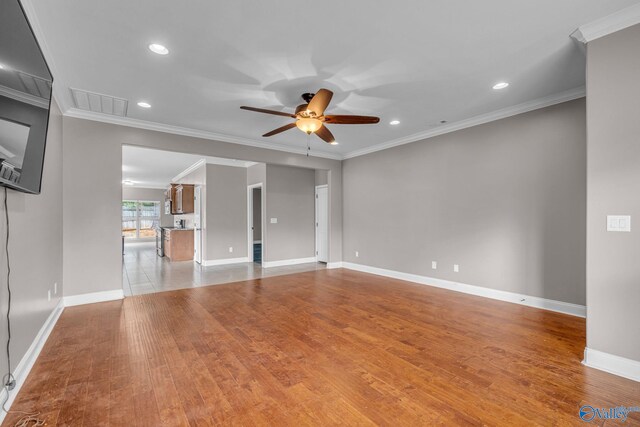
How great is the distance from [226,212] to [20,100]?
237 inches

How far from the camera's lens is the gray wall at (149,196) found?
13.7 meters

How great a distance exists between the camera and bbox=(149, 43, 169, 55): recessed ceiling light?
255 cm

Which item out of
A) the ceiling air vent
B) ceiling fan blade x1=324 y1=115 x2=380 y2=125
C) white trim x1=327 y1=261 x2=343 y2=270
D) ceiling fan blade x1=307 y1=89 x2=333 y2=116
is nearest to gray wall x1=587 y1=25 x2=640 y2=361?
ceiling fan blade x1=324 y1=115 x2=380 y2=125

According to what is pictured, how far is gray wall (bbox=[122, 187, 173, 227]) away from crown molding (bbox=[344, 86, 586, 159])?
12127 millimetres

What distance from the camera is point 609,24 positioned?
2285 mm

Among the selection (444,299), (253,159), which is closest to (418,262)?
(444,299)

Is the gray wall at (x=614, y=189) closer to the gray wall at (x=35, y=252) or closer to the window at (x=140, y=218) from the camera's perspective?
the gray wall at (x=35, y=252)

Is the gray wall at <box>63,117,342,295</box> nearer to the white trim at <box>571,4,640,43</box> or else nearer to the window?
the white trim at <box>571,4,640,43</box>

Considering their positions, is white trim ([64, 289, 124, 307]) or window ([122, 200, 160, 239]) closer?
white trim ([64, 289, 124, 307])

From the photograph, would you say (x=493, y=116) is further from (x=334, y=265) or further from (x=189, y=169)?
(x=189, y=169)

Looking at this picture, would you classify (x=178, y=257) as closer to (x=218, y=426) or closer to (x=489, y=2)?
(x=218, y=426)

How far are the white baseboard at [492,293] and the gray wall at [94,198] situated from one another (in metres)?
4.81

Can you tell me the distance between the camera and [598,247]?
2.37m

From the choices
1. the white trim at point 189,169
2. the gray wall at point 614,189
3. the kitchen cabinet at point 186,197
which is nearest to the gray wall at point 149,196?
the white trim at point 189,169
